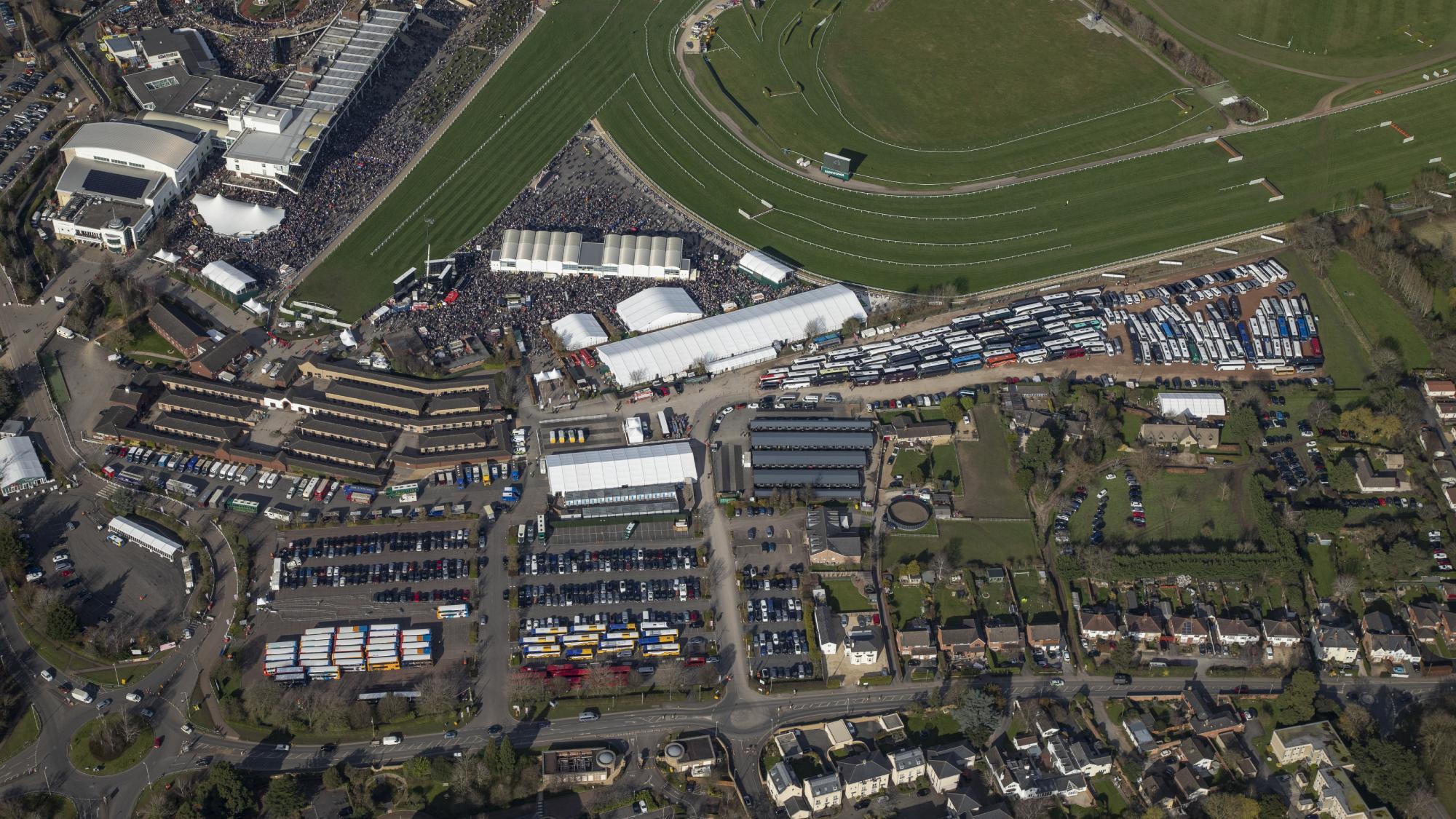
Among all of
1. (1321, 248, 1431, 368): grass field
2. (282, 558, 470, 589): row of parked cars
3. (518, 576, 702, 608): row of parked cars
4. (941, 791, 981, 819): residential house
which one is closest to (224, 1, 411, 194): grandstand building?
(282, 558, 470, 589): row of parked cars

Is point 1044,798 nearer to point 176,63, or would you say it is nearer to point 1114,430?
point 1114,430

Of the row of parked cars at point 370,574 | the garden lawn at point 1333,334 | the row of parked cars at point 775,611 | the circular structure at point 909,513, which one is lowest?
the row of parked cars at point 370,574

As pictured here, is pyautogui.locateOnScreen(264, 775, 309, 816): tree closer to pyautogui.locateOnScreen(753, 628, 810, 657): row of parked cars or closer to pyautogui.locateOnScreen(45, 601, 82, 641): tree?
pyautogui.locateOnScreen(45, 601, 82, 641): tree

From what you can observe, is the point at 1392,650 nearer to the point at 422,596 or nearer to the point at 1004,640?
the point at 1004,640

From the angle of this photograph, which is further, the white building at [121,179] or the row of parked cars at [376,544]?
the white building at [121,179]

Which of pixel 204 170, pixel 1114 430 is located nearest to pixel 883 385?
pixel 1114 430

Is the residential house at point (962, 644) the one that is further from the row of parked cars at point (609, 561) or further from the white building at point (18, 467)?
the white building at point (18, 467)

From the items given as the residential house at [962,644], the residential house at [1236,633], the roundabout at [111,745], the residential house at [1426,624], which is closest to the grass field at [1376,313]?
the residential house at [1426,624]
